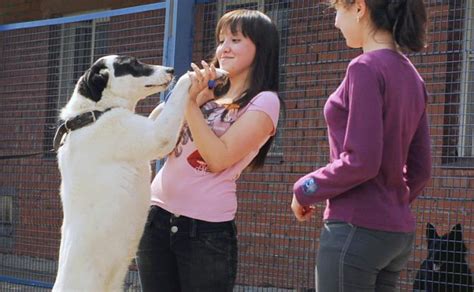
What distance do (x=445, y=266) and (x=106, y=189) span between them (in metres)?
2.75

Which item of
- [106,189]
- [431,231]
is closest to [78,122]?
[106,189]

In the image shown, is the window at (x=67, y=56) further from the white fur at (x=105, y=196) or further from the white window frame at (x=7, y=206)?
the white fur at (x=105, y=196)

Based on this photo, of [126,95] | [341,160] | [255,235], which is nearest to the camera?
[341,160]

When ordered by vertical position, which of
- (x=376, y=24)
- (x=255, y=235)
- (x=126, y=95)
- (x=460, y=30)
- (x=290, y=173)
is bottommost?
(x=255, y=235)

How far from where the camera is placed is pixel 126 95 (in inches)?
158

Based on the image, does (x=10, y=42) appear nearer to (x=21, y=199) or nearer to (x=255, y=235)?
(x=21, y=199)

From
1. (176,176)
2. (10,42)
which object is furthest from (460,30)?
(10,42)

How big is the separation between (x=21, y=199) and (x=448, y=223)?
13.1 ft

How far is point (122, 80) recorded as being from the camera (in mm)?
4004

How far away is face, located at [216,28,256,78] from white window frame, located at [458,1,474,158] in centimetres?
214

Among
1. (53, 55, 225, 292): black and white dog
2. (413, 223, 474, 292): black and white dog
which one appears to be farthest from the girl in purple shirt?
(413, 223, 474, 292): black and white dog

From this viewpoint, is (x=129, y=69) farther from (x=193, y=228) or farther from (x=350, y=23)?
(x=350, y=23)

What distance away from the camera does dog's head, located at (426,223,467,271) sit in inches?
213

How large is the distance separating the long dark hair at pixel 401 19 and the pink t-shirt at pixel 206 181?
2.31ft
